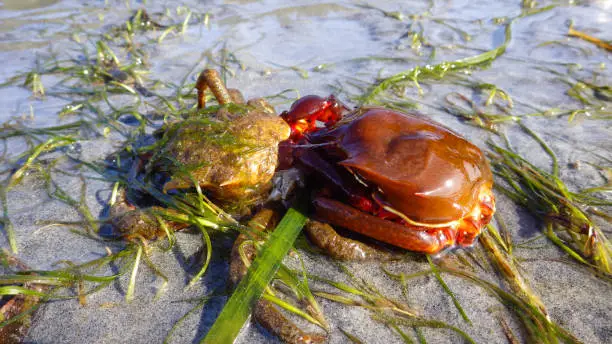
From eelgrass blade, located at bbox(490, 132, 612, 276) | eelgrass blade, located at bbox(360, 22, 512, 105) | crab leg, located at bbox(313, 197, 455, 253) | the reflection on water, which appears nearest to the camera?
crab leg, located at bbox(313, 197, 455, 253)

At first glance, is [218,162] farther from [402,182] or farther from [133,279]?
[402,182]

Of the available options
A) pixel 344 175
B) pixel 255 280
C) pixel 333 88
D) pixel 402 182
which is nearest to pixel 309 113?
pixel 344 175

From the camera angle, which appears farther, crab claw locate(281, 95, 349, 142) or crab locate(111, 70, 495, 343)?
crab claw locate(281, 95, 349, 142)

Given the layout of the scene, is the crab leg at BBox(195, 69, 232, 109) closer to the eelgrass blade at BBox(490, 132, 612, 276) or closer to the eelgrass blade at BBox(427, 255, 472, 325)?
the eelgrass blade at BBox(427, 255, 472, 325)

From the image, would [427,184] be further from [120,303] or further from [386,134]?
[120,303]

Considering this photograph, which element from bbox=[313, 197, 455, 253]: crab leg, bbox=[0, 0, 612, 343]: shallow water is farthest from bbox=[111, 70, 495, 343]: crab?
bbox=[0, 0, 612, 343]: shallow water
